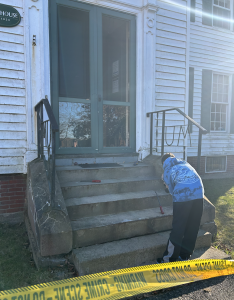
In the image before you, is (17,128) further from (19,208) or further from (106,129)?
(106,129)

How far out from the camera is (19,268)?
8.94 feet

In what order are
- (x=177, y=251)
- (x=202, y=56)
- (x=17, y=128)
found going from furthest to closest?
1. (x=202, y=56)
2. (x=17, y=128)
3. (x=177, y=251)

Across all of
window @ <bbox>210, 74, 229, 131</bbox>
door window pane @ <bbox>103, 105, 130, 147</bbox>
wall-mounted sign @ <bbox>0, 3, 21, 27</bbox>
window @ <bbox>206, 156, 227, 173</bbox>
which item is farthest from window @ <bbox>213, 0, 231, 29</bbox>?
wall-mounted sign @ <bbox>0, 3, 21, 27</bbox>

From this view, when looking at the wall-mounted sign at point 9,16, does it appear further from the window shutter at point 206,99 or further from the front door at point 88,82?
the window shutter at point 206,99

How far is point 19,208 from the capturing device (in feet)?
13.6

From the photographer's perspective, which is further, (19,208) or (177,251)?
(19,208)

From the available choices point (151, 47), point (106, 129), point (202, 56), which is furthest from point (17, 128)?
point (202, 56)

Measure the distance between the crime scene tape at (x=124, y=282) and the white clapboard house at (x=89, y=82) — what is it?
4.73 feet

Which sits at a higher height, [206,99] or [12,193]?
[206,99]

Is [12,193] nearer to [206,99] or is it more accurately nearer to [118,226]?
[118,226]

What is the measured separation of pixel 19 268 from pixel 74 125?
2777 mm

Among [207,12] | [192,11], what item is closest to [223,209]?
[192,11]

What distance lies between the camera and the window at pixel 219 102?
8414 millimetres

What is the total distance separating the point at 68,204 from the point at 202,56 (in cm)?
719
